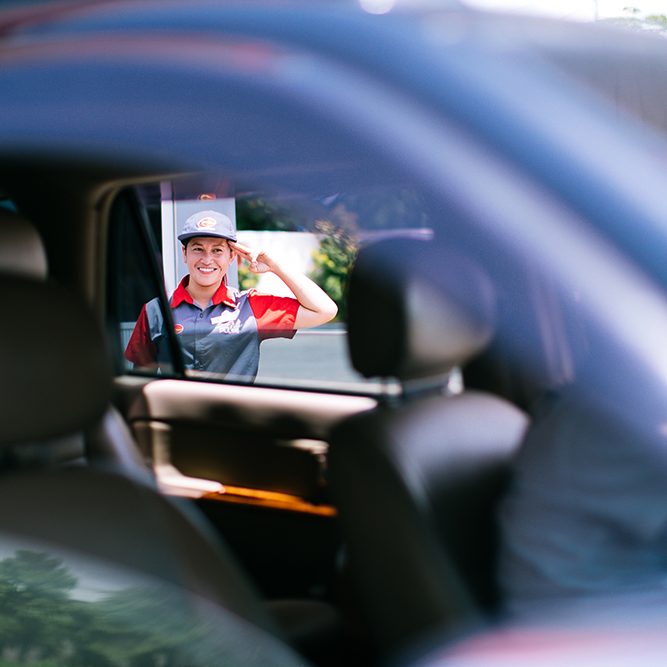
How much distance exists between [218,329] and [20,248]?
3.31 ft

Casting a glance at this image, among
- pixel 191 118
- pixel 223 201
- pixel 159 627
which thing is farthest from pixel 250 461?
pixel 191 118

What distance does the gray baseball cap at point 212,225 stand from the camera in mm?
2402

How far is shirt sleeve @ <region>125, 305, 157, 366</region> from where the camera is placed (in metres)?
3.15

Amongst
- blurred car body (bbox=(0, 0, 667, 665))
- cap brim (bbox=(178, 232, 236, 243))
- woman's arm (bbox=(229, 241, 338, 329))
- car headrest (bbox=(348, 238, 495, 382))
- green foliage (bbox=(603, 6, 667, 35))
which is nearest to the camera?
blurred car body (bbox=(0, 0, 667, 665))

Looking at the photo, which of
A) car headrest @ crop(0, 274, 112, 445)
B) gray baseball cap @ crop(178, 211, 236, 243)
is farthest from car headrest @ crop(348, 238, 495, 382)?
gray baseball cap @ crop(178, 211, 236, 243)

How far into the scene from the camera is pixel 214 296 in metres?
2.59

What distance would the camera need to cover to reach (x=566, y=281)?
0.79 meters

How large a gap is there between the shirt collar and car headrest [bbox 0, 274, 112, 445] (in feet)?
2.73

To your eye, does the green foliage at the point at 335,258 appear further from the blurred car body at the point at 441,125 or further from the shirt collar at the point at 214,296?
the blurred car body at the point at 441,125

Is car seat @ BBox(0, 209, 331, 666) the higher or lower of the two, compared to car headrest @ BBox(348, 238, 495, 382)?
lower

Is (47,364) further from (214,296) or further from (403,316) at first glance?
(214,296)

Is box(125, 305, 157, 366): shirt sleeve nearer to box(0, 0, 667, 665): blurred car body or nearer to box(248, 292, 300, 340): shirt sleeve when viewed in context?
box(248, 292, 300, 340): shirt sleeve

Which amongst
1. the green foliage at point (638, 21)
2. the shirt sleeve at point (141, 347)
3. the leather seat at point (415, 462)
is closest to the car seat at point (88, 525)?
the leather seat at point (415, 462)

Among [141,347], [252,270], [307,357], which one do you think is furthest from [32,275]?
[141,347]
